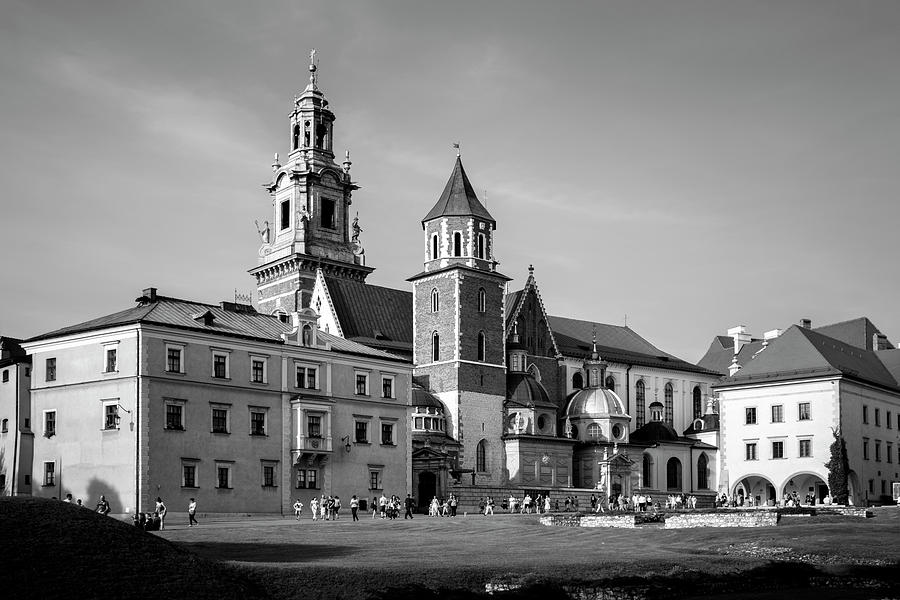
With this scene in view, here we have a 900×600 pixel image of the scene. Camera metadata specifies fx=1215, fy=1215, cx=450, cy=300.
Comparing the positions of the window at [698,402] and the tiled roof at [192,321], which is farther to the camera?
the window at [698,402]

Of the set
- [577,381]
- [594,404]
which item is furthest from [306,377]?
[577,381]

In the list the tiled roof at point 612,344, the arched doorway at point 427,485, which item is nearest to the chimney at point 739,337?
the tiled roof at point 612,344

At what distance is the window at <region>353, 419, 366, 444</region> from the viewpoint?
72000 mm

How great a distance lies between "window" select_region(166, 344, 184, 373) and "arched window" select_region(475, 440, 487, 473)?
33.6 m

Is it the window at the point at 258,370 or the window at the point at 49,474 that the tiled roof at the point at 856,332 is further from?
the window at the point at 49,474

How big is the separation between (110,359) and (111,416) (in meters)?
2.98

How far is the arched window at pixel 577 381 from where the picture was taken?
107 meters

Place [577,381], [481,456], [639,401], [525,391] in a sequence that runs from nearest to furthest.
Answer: [481,456], [525,391], [577,381], [639,401]

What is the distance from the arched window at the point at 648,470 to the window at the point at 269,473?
46.3 metres

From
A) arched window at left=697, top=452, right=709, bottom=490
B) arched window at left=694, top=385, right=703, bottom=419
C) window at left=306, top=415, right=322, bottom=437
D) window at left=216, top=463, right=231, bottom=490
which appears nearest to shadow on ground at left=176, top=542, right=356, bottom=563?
window at left=216, top=463, right=231, bottom=490

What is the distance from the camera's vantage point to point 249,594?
26.7m

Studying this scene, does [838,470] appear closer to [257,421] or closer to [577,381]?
[577,381]

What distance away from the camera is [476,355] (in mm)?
93625

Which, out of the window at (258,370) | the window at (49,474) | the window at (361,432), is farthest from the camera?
the window at (361,432)
